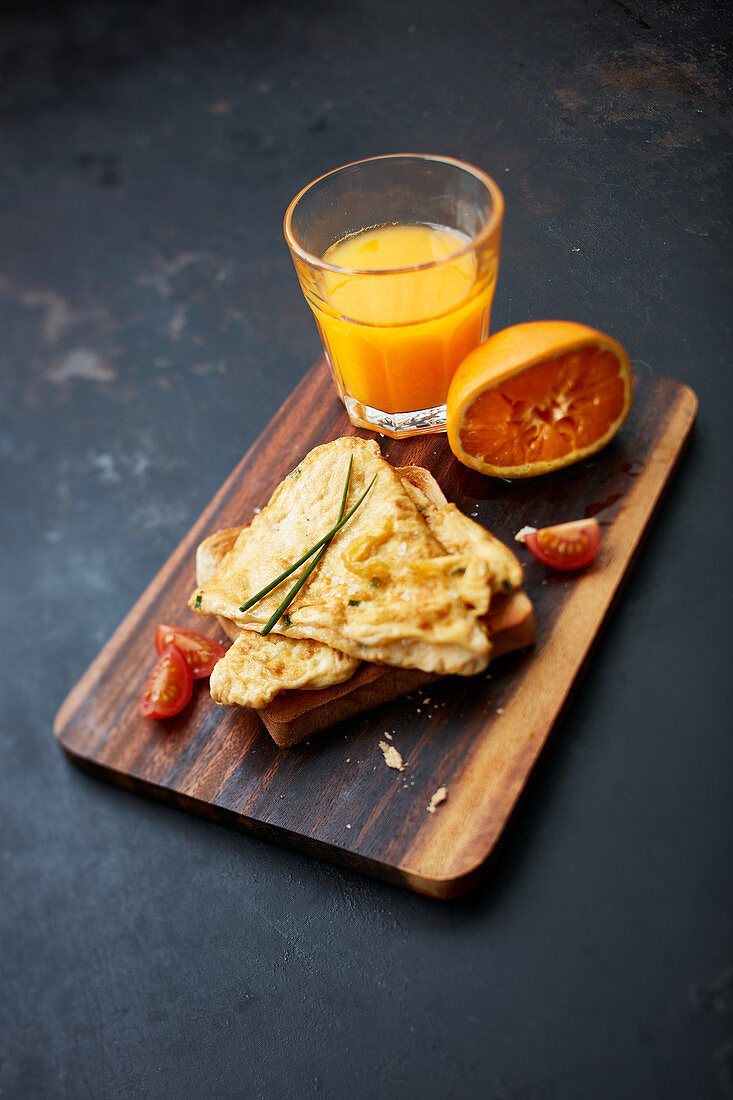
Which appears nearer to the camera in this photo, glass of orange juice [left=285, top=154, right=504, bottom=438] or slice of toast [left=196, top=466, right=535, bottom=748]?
slice of toast [left=196, top=466, right=535, bottom=748]

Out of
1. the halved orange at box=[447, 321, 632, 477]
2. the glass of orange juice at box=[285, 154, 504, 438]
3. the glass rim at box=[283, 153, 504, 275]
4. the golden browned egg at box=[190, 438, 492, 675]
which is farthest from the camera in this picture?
the glass of orange juice at box=[285, 154, 504, 438]

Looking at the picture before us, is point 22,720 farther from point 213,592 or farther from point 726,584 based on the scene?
point 726,584

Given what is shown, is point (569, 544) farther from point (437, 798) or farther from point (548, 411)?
point (437, 798)

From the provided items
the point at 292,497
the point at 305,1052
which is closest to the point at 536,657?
the point at 292,497

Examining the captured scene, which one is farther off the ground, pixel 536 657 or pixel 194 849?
pixel 536 657

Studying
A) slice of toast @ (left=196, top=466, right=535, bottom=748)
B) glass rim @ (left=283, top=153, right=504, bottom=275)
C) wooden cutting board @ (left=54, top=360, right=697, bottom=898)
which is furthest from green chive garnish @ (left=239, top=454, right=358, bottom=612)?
glass rim @ (left=283, top=153, right=504, bottom=275)

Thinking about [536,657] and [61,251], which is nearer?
[536,657]

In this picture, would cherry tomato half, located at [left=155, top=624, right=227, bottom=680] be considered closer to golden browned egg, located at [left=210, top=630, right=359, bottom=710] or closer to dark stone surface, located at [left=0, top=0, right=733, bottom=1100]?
golden browned egg, located at [left=210, top=630, right=359, bottom=710]

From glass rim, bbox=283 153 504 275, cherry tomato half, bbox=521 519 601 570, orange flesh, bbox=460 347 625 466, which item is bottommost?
cherry tomato half, bbox=521 519 601 570
